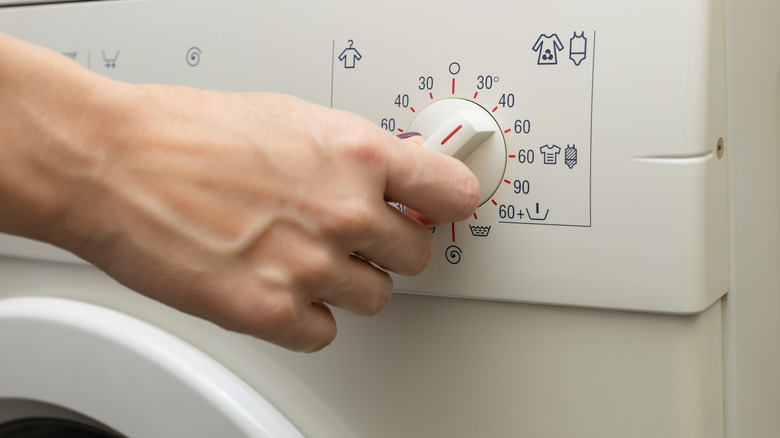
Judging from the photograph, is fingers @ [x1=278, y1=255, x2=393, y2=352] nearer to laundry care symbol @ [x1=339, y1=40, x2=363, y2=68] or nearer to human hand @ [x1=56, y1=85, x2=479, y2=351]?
human hand @ [x1=56, y1=85, x2=479, y2=351]

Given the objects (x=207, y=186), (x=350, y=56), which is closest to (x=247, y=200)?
(x=207, y=186)

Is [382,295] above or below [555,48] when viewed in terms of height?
below

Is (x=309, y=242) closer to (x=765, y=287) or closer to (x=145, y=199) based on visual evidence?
(x=145, y=199)

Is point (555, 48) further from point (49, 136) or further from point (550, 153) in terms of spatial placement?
point (49, 136)

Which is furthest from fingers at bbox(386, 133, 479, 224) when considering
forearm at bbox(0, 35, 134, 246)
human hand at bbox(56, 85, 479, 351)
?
forearm at bbox(0, 35, 134, 246)

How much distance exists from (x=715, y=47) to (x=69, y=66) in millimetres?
278

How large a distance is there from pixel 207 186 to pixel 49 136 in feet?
0.20

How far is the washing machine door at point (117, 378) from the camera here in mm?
360

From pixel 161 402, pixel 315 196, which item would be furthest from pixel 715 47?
pixel 161 402

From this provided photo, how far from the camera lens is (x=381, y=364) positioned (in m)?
0.37

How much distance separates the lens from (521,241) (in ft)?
1.06

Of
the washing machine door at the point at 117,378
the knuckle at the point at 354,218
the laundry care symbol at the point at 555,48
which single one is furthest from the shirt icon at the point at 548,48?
the washing machine door at the point at 117,378

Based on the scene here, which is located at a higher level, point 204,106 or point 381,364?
point 204,106

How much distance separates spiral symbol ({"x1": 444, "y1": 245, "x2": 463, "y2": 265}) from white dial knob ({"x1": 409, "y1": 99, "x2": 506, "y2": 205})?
0.03 meters
